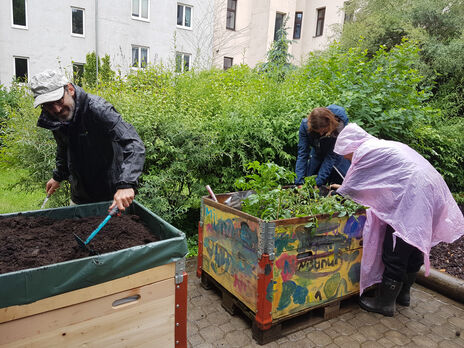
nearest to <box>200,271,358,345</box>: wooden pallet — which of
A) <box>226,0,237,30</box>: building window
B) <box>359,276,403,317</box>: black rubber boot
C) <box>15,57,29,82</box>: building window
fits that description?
<box>359,276,403,317</box>: black rubber boot

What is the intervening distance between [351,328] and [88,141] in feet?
8.98

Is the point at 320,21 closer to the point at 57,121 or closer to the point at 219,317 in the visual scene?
the point at 219,317

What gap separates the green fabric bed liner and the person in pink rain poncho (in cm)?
205

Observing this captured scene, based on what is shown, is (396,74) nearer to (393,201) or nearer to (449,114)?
(393,201)

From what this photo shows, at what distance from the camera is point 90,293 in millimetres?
1489

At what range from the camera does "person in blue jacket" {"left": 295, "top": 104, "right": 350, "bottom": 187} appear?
372 centimetres

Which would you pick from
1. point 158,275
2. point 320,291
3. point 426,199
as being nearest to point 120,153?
point 158,275

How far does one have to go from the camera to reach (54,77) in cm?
211

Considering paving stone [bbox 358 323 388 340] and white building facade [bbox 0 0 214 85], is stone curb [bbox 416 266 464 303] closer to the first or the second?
paving stone [bbox 358 323 388 340]

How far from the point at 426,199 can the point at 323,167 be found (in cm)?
122

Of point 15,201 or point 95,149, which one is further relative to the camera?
point 15,201

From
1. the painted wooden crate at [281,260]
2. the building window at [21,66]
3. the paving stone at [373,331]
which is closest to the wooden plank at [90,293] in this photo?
the painted wooden crate at [281,260]

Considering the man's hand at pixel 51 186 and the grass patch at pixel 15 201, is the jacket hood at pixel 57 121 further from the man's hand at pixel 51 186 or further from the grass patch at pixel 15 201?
the grass patch at pixel 15 201

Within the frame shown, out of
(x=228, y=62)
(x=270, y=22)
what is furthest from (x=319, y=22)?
(x=228, y=62)
